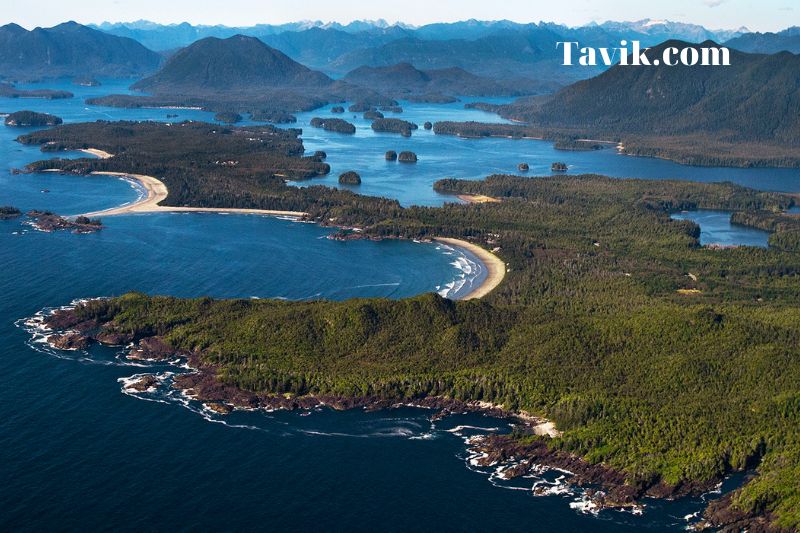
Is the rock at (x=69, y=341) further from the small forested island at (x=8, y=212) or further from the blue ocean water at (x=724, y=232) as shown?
the blue ocean water at (x=724, y=232)

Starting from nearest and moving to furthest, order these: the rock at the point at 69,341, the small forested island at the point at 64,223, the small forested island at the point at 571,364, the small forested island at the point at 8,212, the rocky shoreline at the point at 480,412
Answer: the rocky shoreline at the point at 480,412 → the small forested island at the point at 571,364 → the rock at the point at 69,341 → the small forested island at the point at 64,223 → the small forested island at the point at 8,212

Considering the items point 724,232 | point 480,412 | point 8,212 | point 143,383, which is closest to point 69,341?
point 143,383

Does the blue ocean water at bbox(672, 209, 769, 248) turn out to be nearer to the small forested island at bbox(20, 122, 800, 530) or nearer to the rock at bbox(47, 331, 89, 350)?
the small forested island at bbox(20, 122, 800, 530)

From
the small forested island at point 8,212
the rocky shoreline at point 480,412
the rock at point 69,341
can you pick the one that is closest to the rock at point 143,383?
the rocky shoreline at point 480,412

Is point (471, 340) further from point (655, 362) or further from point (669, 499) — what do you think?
point (669, 499)

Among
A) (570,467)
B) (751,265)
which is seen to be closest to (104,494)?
(570,467)

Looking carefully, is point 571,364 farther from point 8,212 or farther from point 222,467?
point 8,212
